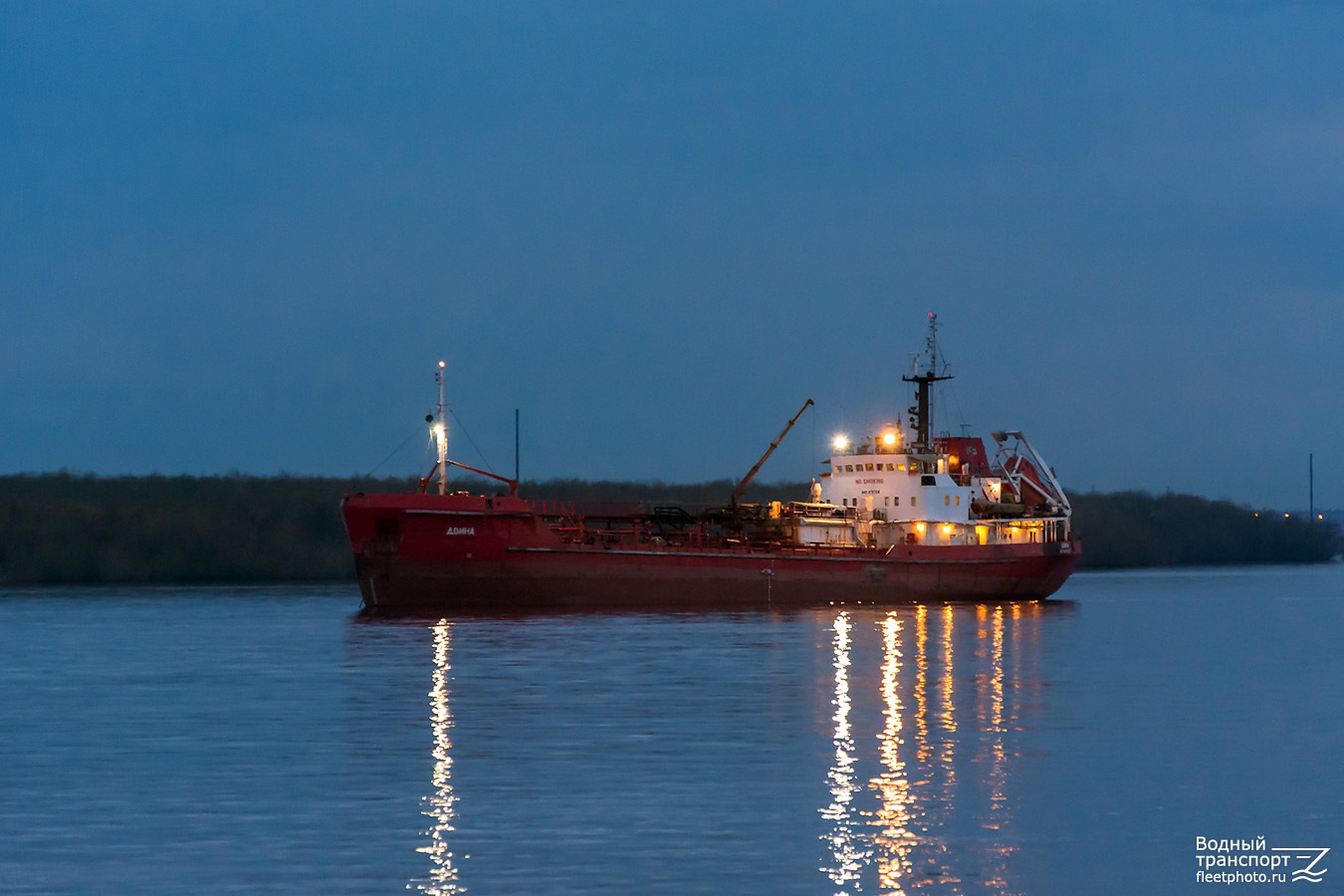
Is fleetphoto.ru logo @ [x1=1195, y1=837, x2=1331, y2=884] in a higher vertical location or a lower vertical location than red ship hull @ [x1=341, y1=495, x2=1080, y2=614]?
lower

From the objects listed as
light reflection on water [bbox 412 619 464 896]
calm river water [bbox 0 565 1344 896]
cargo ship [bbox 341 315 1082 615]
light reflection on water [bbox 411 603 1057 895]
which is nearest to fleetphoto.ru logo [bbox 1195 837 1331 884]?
calm river water [bbox 0 565 1344 896]

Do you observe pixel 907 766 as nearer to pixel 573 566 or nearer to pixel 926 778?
pixel 926 778

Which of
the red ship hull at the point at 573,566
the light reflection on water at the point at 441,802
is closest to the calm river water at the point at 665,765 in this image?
the light reflection on water at the point at 441,802

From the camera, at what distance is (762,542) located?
6894 cm

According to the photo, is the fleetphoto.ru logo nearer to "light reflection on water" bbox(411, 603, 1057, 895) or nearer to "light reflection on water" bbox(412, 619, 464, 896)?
"light reflection on water" bbox(411, 603, 1057, 895)

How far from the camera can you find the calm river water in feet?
59.6

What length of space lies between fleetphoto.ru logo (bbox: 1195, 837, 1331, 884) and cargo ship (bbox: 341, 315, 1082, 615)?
138ft

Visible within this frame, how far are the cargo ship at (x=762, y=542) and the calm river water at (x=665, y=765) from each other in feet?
29.8

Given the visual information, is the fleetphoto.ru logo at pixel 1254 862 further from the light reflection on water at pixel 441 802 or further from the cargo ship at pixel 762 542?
the cargo ship at pixel 762 542

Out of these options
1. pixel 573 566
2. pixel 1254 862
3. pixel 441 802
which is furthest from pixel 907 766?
pixel 573 566

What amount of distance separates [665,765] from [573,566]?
3668 cm

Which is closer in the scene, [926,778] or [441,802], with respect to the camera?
[441,802]

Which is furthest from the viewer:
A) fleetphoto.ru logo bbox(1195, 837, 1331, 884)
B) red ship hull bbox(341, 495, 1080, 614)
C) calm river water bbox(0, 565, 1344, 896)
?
red ship hull bbox(341, 495, 1080, 614)

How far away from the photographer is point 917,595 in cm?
6869
